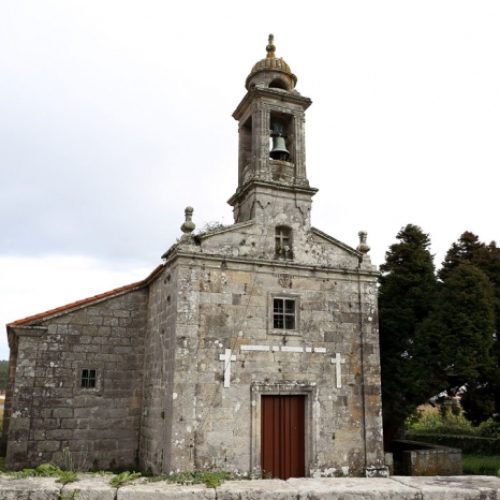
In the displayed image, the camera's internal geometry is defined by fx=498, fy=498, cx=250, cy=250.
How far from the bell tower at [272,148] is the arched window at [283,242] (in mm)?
241

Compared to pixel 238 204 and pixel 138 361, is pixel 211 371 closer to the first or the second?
pixel 138 361

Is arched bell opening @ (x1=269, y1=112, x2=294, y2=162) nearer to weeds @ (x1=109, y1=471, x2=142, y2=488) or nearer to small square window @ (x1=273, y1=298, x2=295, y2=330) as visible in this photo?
small square window @ (x1=273, y1=298, x2=295, y2=330)

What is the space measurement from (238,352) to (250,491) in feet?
21.4

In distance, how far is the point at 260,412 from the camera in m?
11.8

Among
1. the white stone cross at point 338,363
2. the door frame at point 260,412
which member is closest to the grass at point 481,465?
the white stone cross at point 338,363

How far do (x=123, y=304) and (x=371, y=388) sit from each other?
7199 mm

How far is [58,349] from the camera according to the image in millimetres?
13344

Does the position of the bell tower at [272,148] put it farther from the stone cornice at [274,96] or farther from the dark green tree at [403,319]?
the dark green tree at [403,319]

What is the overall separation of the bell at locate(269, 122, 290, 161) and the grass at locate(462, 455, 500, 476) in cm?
1031

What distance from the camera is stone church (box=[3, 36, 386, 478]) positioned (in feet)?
37.7

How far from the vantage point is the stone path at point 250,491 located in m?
5.24

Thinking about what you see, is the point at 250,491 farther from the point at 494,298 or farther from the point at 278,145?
the point at 494,298

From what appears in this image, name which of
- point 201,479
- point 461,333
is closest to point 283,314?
point 461,333

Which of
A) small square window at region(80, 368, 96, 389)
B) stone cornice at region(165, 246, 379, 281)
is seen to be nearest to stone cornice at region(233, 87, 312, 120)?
stone cornice at region(165, 246, 379, 281)
